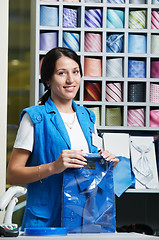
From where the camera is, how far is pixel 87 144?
1.67 meters

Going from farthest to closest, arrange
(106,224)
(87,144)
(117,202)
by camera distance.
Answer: (117,202)
(87,144)
(106,224)

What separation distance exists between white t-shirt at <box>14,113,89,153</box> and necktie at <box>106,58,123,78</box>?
1.07 meters

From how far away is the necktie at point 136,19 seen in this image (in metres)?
2.77

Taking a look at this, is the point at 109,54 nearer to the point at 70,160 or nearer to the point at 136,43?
the point at 136,43

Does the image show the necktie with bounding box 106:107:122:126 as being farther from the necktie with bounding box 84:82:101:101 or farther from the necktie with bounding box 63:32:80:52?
the necktie with bounding box 63:32:80:52

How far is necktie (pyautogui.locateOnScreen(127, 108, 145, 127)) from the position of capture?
2.71m

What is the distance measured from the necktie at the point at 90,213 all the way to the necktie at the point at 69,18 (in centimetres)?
154

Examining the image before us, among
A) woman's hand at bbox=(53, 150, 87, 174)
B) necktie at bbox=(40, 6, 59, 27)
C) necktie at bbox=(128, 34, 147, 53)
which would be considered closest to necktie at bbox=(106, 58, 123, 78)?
necktie at bbox=(128, 34, 147, 53)

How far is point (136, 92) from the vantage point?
2764 millimetres

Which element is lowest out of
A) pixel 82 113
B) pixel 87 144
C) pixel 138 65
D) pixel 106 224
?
pixel 106 224

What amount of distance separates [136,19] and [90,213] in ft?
5.70

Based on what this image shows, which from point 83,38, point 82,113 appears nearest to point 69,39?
point 83,38

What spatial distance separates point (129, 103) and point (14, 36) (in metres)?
1.18

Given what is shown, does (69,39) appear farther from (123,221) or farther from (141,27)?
(123,221)
